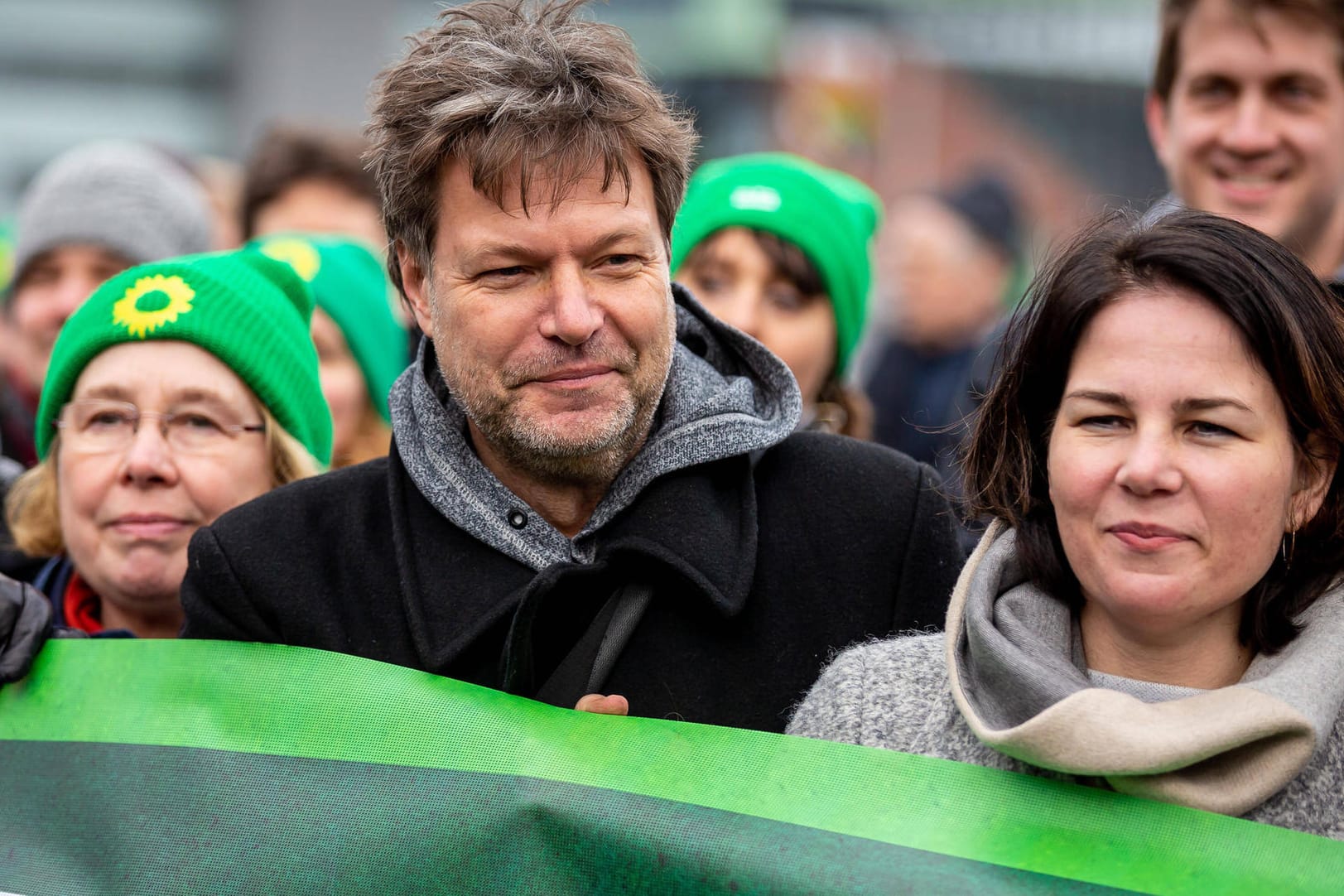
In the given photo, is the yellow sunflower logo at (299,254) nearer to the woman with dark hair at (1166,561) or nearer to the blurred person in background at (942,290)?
the woman with dark hair at (1166,561)

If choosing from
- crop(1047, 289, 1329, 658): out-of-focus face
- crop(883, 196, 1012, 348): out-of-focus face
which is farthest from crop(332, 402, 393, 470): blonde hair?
crop(883, 196, 1012, 348): out-of-focus face

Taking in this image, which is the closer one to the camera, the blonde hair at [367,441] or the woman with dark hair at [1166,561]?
the woman with dark hair at [1166,561]

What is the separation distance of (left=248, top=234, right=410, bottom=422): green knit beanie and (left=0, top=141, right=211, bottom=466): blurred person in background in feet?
2.64

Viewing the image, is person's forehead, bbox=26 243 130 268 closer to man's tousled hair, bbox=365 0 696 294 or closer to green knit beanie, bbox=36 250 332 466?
green knit beanie, bbox=36 250 332 466

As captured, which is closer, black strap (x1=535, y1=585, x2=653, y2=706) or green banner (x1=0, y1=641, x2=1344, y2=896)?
green banner (x1=0, y1=641, x2=1344, y2=896)

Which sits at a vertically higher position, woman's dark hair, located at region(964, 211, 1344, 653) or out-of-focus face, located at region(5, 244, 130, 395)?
woman's dark hair, located at region(964, 211, 1344, 653)

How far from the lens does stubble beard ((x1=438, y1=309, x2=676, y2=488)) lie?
118 inches

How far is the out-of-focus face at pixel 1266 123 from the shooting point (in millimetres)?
4250

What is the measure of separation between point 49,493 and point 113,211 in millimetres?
2054

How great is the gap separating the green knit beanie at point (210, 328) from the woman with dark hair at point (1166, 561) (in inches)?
60.9

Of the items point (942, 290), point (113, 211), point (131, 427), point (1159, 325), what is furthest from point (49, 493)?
point (942, 290)

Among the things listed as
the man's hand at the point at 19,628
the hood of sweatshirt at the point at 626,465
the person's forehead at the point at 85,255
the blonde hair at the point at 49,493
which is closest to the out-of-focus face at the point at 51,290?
the person's forehead at the point at 85,255

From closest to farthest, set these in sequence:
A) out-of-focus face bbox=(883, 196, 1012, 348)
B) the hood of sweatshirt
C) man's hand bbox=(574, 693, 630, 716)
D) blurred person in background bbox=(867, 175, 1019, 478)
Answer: man's hand bbox=(574, 693, 630, 716) < the hood of sweatshirt < blurred person in background bbox=(867, 175, 1019, 478) < out-of-focus face bbox=(883, 196, 1012, 348)

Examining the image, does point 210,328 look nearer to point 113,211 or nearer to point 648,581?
point 648,581
